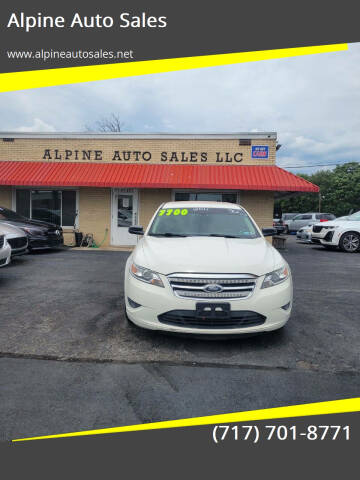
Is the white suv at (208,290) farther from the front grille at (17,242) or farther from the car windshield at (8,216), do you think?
the car windshield at (8,216)

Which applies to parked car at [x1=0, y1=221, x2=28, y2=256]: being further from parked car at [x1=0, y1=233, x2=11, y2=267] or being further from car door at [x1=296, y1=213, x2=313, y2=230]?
car door at [x1=296, y1=213, x2=313, y2=230]

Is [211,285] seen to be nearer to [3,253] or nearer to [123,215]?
[3,253]

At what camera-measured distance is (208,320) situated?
3.33 metres

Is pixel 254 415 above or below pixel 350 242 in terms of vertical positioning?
below

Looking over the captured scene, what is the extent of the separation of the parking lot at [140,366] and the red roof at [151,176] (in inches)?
300

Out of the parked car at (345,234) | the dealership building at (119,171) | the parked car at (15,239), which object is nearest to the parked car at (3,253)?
the parked car at (15,239)

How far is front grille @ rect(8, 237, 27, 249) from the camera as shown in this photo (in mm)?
8430

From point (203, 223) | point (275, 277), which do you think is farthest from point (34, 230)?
point (275, 277)

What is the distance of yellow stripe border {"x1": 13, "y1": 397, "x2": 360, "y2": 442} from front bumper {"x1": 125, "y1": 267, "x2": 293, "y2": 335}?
38.4 inches

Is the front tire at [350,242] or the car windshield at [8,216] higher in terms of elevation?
the car windshield at [8,216]

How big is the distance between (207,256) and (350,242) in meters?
11.6

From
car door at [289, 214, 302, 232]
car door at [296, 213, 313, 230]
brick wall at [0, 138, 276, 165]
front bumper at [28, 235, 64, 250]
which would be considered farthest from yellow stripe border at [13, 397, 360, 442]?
car door at [289, 214, 302, 232]

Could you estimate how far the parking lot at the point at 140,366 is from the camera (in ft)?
7.95

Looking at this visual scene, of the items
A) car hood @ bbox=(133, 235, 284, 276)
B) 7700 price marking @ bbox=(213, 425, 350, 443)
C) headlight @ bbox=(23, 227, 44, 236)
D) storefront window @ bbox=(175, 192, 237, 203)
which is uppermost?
storefront window @ bbox=(175, 192, 237, 203)
